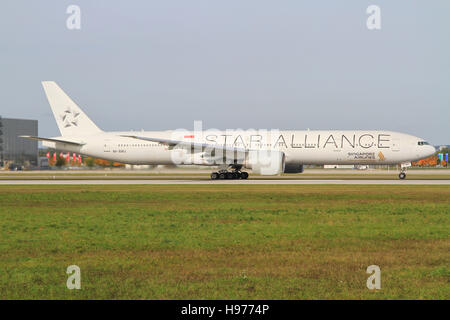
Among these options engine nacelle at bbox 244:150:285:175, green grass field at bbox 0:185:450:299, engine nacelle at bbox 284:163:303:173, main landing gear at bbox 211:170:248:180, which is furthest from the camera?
engine nacelle at bbox 284:163:303:173

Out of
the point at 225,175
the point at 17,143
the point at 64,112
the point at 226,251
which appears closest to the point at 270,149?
the point at 225,175

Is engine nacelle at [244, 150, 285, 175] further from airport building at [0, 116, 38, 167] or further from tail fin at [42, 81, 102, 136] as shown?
airport building at [0, 116, 38, 167]

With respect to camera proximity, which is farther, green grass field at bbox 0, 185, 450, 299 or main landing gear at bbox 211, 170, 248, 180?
main landing gear at bbox 211, 170, 248, 180

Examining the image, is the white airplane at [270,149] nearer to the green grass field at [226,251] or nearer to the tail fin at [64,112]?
the tail fin at [64,112]

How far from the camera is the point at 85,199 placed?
83.7ft

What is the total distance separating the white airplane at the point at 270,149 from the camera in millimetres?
41406

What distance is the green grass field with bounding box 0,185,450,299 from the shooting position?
8195 mm

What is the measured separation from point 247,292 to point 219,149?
109 feet

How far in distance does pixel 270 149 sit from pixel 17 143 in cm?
13623

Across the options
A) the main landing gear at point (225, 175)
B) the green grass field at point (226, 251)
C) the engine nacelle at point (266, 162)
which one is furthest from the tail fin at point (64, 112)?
the green grass field at point (226, 251)

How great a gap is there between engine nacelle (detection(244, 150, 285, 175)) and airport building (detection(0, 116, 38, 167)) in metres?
131

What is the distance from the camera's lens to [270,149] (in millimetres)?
43875

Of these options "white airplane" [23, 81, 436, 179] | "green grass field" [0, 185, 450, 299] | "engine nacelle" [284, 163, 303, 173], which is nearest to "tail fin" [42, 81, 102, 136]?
"white airplane" [23, 81, 436, 179]
